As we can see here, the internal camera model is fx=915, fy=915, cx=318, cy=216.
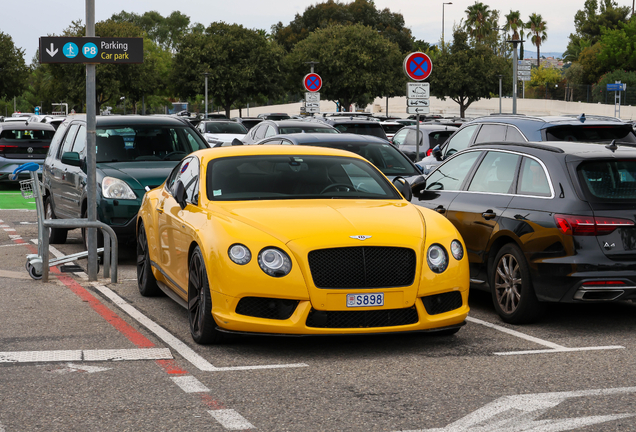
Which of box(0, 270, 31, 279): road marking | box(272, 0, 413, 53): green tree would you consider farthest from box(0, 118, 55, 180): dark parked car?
box(272, 0, 413, 53): green tree

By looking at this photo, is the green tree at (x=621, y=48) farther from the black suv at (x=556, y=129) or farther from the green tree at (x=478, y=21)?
the black suv at (x=556, y=129)

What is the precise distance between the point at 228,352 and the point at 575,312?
3.40m

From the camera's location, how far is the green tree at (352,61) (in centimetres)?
6384

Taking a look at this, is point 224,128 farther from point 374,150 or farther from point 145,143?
point 145,143

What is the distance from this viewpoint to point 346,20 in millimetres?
105250

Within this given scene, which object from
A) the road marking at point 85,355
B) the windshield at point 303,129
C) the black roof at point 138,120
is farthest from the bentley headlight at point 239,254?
the windshield at point 303,129

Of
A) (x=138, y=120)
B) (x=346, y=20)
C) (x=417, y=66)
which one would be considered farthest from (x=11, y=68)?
(x=138, y=120)

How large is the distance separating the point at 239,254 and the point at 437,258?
1.41 meters

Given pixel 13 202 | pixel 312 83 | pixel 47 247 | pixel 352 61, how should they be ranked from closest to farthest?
1. pixel 47 247
2. pixel 13 202
3. pixel 312 83
4. pixel 352 61

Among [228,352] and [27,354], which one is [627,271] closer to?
[228,352]

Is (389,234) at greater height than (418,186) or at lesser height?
lesser

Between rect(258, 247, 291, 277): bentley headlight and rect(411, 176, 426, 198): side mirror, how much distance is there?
8.93ft

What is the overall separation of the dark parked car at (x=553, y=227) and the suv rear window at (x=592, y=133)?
3.14 metres

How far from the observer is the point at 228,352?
6.41 meters
